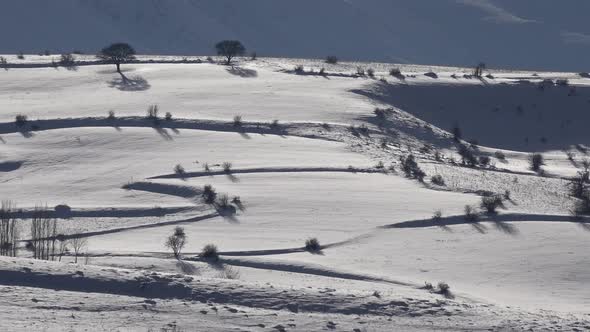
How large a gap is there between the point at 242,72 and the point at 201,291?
113 feet

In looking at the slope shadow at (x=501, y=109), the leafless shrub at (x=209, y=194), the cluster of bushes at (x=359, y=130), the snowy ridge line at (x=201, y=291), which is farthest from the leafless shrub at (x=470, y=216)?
the slope shadow at (x=501, y=109)

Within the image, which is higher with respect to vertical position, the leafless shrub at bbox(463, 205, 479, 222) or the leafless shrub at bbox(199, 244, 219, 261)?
the leafless shrub at bbox(463, 205, 479, 222)

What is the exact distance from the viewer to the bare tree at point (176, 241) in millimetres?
23500

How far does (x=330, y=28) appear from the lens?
15000cm

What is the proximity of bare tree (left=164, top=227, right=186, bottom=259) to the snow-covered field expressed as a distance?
0.21 meters

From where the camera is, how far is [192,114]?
4091 centimetres

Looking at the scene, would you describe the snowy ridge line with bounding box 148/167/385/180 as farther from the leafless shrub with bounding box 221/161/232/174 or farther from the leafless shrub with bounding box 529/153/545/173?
the leafless shrub with bounding box 529/153/545/173

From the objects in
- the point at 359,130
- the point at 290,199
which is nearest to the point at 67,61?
the point at 359,130

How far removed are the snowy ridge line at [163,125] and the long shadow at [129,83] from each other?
727 cm

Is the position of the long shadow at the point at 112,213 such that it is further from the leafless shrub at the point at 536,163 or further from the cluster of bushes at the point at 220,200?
the leafless shrub at the point at 536,163

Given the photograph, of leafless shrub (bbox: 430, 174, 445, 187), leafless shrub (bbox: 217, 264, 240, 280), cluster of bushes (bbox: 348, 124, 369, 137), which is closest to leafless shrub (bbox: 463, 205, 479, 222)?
leafless shrub (bbox: 430, 174, 445, 187)

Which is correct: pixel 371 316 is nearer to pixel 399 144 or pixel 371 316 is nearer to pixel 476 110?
pixel 399 144

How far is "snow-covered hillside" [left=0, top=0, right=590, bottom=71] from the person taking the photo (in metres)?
132

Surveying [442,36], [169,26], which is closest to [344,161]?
[169,26]
